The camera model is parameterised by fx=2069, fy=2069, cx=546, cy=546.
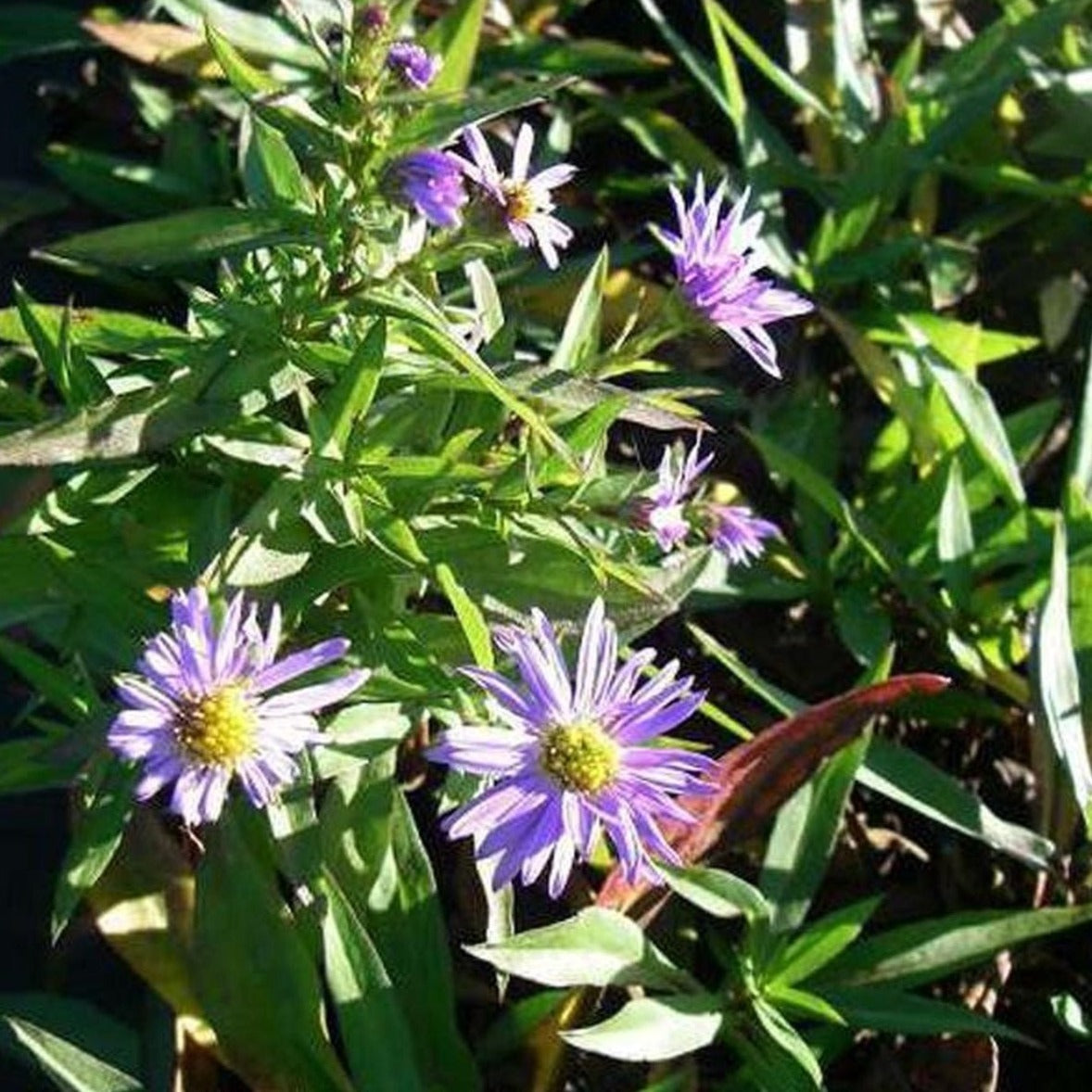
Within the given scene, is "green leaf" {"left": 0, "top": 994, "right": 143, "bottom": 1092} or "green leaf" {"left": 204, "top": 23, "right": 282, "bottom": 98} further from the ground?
"green leaf" {"left": 204, "top": 23, "right": 282, "bottom": 98}

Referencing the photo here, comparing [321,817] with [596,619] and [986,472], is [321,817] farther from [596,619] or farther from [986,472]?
[986,472]

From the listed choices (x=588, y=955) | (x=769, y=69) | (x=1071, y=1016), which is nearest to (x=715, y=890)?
(x=588, y=955)

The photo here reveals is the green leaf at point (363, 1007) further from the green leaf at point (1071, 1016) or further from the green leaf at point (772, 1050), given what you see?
the green leaf at point (1071, 1016)

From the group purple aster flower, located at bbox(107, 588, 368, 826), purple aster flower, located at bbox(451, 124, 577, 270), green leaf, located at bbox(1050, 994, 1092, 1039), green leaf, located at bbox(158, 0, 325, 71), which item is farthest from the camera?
green leaf, located at bbox(158, 0, 325, 71)

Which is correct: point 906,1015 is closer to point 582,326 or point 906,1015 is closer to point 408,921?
point 408,921

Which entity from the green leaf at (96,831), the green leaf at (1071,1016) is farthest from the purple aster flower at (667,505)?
the green leaf at (1071,1016)

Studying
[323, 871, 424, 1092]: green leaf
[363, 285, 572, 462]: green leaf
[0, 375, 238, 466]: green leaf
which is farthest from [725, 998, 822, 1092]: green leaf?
[0, 375, 238, 466]: green leaf

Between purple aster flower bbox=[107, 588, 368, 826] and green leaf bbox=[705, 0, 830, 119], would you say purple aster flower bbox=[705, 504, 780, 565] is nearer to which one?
purple aster flower bbox=[107, 588, 368, 826]
